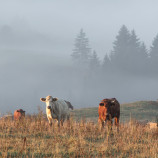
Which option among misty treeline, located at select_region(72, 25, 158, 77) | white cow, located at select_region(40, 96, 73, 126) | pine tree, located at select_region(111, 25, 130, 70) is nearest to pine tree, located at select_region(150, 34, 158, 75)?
misty treeline, located at select_region(72, 25, 158, 77)

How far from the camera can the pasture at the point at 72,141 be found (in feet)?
28.0

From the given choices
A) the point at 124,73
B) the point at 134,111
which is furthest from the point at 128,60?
the point at 134,111

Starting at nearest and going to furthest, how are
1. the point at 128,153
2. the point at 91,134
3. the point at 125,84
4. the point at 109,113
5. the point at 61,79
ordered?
the point at 128,153 < the point at 91,134 < the point at 109,113 < the point at 125,84 < the point at 61,79

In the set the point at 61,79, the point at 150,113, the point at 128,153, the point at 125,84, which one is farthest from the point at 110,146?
the point at 61,79

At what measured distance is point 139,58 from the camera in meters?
85.8

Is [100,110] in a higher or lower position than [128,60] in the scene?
lower

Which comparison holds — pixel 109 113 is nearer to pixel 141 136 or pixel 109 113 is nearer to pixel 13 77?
pixel 141 136

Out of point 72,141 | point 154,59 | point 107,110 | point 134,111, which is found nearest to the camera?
point 72,141

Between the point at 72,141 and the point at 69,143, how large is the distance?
25 cm

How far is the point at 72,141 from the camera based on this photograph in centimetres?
977

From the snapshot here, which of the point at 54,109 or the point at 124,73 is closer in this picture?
the point at 54,109

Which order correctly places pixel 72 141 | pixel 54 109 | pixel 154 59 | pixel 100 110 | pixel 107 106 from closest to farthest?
1. pixel 72 141
2. pixel 107 106
3. pixel 100 110
4. pixel 54 109
5. pixel 154 59

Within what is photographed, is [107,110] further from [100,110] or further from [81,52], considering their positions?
[81,52]

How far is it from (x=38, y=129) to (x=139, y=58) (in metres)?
77.2
